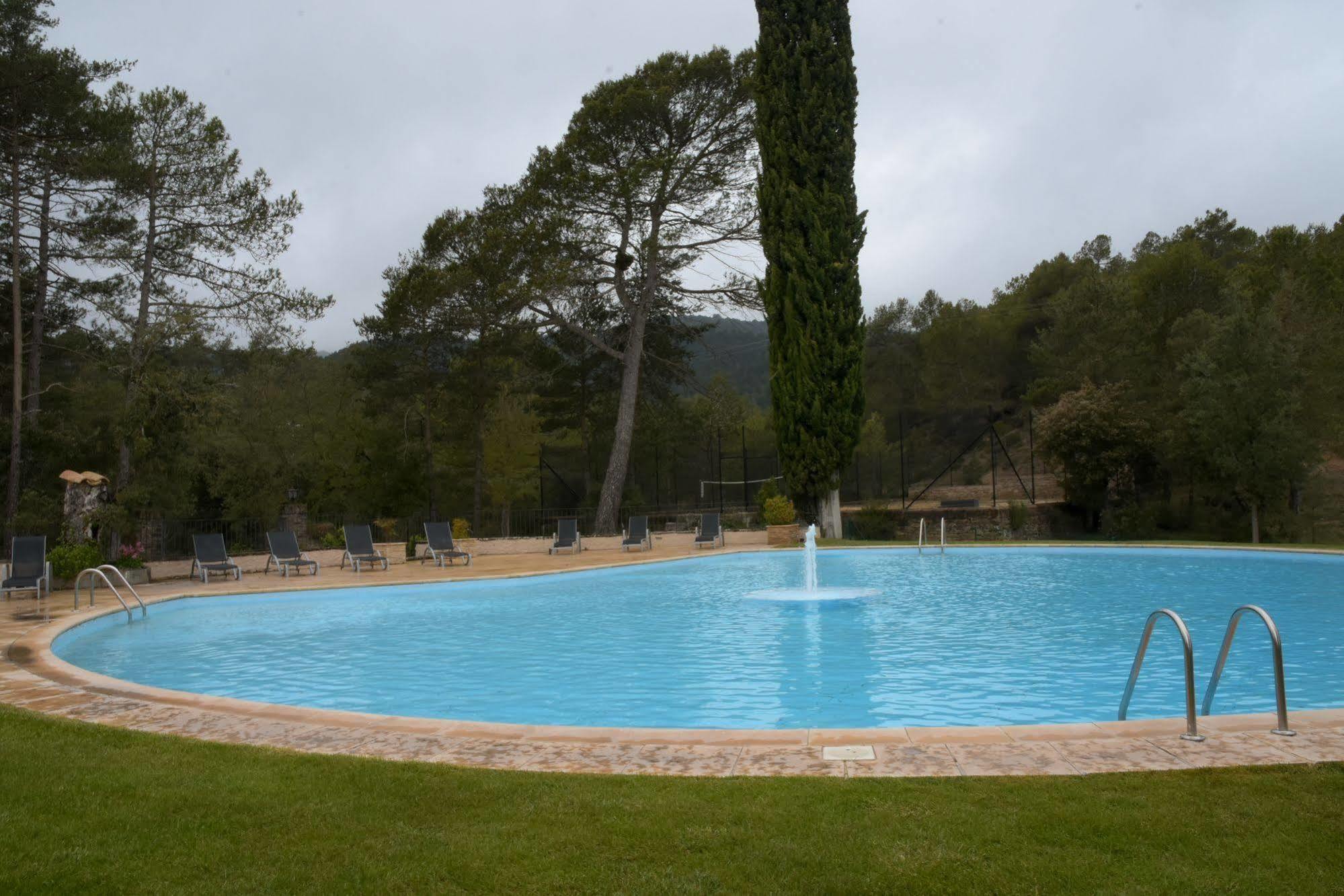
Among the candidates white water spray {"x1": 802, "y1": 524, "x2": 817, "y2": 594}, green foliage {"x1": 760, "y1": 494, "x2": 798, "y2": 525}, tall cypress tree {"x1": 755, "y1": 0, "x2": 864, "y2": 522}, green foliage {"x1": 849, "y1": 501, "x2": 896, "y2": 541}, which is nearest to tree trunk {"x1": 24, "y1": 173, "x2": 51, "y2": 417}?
tall cypress tree {"x1": 755, "y1": 0, "x2": 864, "y2": 522}

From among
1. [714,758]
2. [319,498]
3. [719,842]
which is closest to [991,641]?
[714,758]

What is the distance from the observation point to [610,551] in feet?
64.6

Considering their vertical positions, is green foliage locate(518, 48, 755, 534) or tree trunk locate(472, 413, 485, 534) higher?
green foliage locate(518, 48, 755, 534)

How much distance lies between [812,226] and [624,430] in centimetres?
736

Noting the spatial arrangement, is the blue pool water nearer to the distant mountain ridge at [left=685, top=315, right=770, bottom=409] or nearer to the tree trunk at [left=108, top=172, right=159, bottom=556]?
the tree trunk at [left=108, top=172, right=159, bottom=556]

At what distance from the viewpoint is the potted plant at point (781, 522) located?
782 inches

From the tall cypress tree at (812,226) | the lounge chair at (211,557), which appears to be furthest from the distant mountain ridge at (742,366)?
the lounge chair at (211,557)

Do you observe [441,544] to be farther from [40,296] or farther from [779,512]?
[40,296]

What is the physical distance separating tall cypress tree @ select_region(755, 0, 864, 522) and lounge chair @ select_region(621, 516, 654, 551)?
3.44 m

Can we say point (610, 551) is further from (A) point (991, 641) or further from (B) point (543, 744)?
(B) point (543, 744)

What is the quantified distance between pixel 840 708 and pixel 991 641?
293 cm

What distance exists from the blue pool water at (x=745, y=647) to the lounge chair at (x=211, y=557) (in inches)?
92.0

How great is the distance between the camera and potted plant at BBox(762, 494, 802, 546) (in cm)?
1988

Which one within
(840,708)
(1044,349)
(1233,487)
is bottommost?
(840,708)
